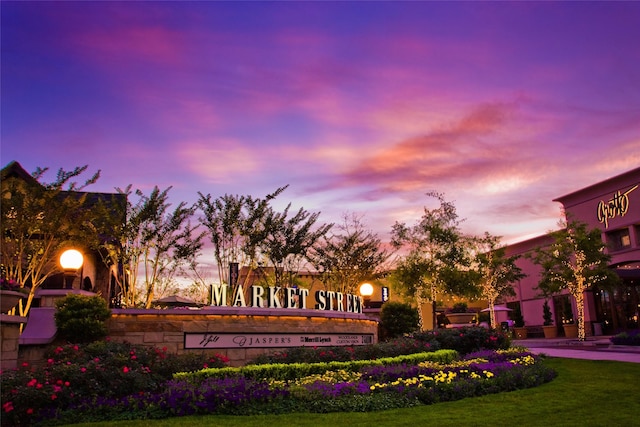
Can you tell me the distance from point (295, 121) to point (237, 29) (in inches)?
191

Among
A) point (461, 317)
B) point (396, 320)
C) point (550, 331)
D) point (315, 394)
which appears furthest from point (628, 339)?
point (315, 394)

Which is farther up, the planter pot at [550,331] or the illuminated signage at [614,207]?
the illuminated signage at [614,207]

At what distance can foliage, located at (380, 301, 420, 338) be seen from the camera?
93.7 feet

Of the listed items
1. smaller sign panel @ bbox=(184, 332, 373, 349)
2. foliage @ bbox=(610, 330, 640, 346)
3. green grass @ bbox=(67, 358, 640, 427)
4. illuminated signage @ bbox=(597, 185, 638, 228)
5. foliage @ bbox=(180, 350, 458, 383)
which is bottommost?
green grass @ bbox=(67, 358, 640, 427)

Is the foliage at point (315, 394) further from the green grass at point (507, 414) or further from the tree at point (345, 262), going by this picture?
the tree at point (345, 262)

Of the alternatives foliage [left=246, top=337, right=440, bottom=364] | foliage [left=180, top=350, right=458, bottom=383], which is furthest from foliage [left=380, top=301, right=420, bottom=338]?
foliage [left=180, top=350, right=458, bottom=383]

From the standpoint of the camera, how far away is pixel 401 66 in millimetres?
16469

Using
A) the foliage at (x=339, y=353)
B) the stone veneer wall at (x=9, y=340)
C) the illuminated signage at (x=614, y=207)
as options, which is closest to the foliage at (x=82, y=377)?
the stone veneer wall at (x=9, y=340)

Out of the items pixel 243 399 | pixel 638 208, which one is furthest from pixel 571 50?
pixel 638 208

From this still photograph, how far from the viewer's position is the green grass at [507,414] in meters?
8.48

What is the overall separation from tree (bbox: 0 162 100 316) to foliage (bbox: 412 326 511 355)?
12.8m

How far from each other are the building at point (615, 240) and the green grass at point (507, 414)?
84.6ft

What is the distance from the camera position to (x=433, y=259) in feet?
107

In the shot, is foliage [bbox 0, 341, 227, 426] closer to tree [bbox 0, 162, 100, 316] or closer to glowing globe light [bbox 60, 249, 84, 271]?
glowing globe light [bbox 60, 249, 84, 271]
